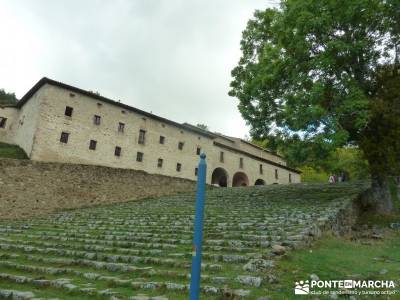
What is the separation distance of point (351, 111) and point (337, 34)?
342 centimetres

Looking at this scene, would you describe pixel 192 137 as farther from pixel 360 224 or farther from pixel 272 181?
pixel 360 224

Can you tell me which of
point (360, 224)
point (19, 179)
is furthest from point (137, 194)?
point (360, 224)

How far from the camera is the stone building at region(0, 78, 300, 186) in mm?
25656

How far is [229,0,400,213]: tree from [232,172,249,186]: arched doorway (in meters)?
27.3

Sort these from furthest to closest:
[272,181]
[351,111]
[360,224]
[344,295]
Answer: [272,181] → [360,224] → [351,111] → [344,295]

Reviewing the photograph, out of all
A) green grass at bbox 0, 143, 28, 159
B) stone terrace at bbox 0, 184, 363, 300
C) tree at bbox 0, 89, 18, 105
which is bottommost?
stone terrace at bbox 0, 184, 363, 300

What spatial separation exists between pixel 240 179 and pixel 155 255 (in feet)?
114

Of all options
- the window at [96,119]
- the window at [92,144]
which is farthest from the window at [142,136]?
the window at [92,144]

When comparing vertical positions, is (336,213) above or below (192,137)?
below

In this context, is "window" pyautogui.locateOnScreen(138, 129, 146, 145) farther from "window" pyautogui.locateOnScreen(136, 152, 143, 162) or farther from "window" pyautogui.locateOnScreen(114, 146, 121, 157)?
"window" pyautogui.locateOnScreen(114, 146, 121, 157)

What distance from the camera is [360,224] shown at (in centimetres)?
1222

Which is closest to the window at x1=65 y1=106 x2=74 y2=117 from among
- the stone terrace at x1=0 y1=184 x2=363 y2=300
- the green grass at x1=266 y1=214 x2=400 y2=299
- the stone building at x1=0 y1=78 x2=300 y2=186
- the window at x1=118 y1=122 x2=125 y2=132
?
the stone building at x1=0 y1=78 x2=300 y2=186

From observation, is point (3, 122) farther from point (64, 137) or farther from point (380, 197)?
point (380, 197)

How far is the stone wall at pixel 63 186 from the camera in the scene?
1788cm
